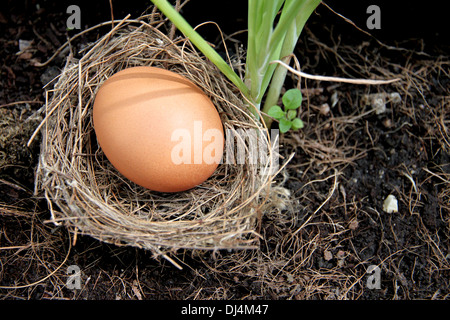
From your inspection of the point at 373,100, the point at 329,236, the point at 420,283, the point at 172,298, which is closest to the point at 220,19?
the point at 373,100

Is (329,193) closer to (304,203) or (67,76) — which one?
(304,203)

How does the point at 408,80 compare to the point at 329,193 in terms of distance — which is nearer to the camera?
the point at 329,193

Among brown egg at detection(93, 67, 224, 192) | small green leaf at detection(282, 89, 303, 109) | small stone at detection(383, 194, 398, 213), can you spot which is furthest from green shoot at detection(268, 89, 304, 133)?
small stone at detection(383, 194, 398, 213)

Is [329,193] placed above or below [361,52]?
below

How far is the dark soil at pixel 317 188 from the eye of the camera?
108cm

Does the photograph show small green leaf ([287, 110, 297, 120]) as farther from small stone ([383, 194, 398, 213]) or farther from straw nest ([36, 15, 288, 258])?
small stone ([383, 194, 398, 213])

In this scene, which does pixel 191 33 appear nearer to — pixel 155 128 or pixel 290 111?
pixel 155 128

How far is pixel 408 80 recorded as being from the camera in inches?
51.4

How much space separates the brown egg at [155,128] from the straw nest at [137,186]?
0.32 ft

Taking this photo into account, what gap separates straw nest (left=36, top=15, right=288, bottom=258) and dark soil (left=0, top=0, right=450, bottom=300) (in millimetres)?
96

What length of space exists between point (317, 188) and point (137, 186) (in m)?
0.56

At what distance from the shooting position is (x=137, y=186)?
1131 mm

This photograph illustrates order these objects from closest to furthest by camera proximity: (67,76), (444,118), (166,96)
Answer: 1. (166,96)
2. (67,76)
3. (444,118)

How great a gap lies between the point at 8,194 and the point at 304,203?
0.88 metres
